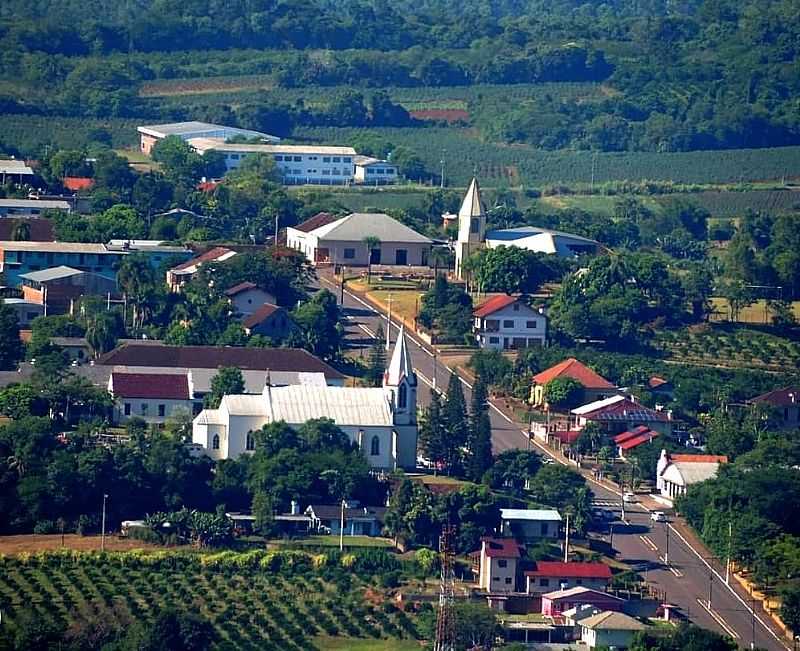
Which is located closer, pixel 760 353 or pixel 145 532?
pixel 145 532

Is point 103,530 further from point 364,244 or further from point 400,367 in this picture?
point 364,244

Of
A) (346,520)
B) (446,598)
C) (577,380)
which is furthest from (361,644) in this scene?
Result: (577,380)

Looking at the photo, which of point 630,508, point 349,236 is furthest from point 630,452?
point 349,236

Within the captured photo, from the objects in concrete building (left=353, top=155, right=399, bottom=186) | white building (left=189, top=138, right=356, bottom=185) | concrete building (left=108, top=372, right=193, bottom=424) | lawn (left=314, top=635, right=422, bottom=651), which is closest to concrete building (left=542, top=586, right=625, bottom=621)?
lawn (left=314, top=635, right=422, bottom=651)

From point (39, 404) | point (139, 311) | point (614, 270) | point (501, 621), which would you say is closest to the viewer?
point (501, 621)

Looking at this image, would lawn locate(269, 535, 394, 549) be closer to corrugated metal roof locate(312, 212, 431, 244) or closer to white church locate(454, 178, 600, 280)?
white church locate(454, 178, 600, 280)

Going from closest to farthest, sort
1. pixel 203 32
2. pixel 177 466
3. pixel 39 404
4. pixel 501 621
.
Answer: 1. pixel 501 621
2. pixel 177 466
3. pixel 39 404
4. pixel 203 32

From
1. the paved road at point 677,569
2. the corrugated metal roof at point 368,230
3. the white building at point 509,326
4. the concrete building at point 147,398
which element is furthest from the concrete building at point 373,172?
the concrete building at point 147,398

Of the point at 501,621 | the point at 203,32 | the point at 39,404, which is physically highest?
the point at 203,32

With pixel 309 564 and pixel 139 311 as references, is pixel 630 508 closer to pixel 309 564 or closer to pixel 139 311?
pixel 309 564
